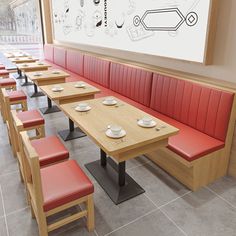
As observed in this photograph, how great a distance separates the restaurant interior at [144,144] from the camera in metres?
1.73

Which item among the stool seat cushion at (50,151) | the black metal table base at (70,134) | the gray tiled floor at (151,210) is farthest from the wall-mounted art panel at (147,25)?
the stool seat cushion at (50,151)

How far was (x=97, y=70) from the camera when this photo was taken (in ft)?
14.3

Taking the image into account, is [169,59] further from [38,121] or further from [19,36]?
[19,36]

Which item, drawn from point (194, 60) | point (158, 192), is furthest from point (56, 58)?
point (158, 192)

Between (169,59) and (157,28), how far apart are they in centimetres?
41

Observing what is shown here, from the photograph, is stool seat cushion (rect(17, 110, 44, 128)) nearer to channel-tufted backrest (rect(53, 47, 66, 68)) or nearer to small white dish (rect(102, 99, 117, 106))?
small white dish (rect(102, 99, 117, 106))

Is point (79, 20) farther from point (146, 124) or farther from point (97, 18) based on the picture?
point (146, 124)

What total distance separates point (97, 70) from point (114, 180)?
2.55 meters

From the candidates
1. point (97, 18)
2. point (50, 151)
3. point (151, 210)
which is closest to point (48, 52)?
point (97, 18)

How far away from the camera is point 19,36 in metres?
7.50

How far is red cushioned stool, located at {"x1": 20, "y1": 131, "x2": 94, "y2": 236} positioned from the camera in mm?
1430

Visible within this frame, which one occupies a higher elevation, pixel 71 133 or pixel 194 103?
pixel 194 103

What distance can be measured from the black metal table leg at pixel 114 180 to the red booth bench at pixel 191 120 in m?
0.45

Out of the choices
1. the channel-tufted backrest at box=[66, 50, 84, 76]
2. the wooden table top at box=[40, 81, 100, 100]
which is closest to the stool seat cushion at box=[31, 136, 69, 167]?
the wooden table top at box=[40, 81, 100, 100]
